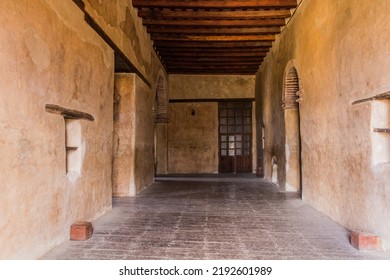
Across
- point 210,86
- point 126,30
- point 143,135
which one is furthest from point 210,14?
point 210,86

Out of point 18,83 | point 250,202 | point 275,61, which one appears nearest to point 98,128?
point 18,83

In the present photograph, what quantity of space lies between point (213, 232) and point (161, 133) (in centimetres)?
814

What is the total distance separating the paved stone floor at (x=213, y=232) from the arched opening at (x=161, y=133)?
568cm

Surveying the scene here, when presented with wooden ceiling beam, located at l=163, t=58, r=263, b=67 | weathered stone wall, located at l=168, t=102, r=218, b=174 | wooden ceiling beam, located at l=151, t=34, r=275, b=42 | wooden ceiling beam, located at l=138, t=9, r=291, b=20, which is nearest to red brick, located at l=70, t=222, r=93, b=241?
wooden ceiling beam, located at l=138, t=9, r=291, b=20

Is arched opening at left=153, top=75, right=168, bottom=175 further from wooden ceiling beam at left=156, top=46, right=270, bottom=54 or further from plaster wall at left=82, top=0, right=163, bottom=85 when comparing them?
plaster wall at left=82, top=0, right=163, bottom=85

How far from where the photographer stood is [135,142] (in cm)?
660

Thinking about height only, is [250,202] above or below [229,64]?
below

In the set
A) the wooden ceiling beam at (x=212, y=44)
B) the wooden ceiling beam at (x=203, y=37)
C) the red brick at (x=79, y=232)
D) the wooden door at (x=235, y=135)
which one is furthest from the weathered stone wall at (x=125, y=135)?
the wooden door at (x=235, y=135)

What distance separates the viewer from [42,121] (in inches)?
116

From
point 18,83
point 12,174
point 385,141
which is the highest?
point 18,83

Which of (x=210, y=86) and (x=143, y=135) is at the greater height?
(x=210, y=86)

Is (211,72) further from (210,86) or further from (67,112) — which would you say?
(67,112)

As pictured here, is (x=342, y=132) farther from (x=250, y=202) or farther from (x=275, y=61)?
(x=275, y=61)

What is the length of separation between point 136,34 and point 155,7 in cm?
67
